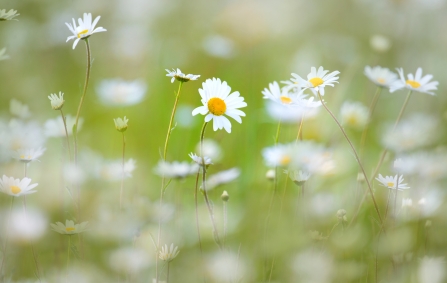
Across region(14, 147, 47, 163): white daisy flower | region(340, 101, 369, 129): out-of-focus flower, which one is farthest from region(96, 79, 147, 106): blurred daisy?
region(340, 101, 369, 129): out-of-focus flower

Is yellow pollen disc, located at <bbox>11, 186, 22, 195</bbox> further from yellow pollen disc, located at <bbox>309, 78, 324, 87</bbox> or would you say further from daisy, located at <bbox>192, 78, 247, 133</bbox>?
yellow pollen disc, located at <bbox>309, 78, 324, 87</bbox>

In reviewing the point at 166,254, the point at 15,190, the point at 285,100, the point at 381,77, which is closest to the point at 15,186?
the point at 15,190

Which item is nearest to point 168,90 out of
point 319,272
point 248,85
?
point 248,85

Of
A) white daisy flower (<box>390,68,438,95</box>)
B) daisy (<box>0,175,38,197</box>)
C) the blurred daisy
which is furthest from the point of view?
the blurred daisy

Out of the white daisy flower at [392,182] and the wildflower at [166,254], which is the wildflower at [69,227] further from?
the white daisy flower at [392,182]

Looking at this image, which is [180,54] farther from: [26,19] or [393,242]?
[393,242]
